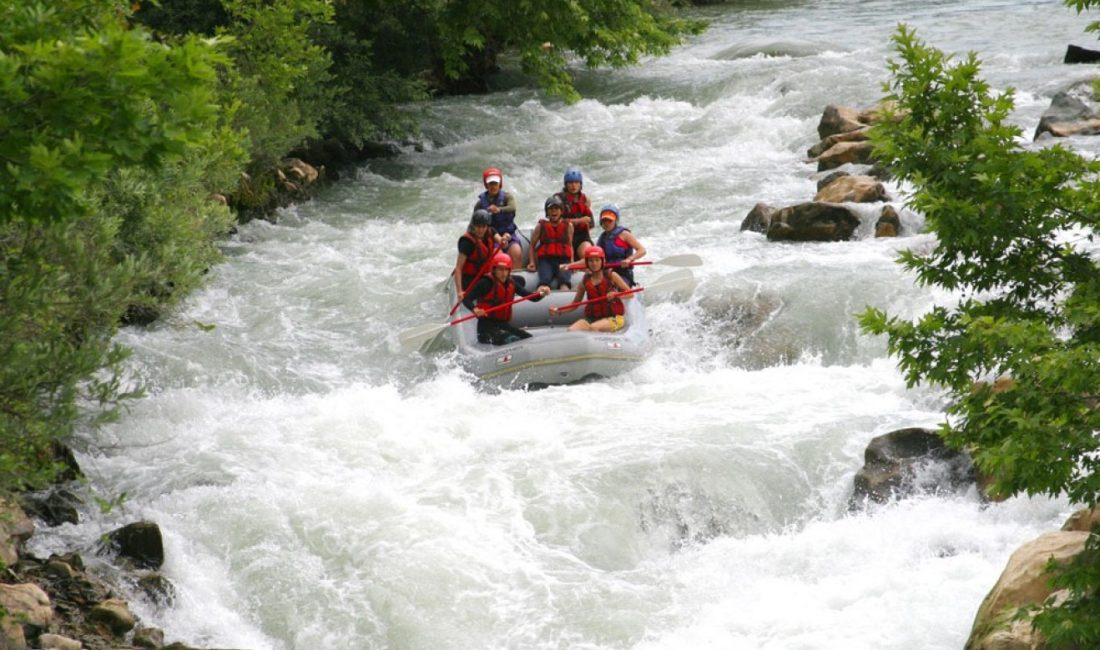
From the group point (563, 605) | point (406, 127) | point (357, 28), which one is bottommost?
point (563, 605)

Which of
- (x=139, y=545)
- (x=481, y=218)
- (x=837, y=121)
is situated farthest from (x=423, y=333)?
(x=837, y=121)

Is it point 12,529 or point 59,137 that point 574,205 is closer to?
point 12,529

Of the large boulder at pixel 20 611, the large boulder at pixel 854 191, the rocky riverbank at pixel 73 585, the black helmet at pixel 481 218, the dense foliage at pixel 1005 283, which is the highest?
the dense foliage at pixel 1005 283

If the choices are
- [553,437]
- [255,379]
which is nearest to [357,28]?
[255,379]

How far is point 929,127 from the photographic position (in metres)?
4.91

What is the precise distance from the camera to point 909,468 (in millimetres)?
7828

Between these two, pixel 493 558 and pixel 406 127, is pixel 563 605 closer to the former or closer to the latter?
pixel 493 558

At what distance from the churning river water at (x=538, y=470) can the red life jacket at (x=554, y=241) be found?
3.15ft

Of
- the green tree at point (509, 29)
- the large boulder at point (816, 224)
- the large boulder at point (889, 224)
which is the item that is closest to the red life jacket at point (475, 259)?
the large boulder at point (816, 224)

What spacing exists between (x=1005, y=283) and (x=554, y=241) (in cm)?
675

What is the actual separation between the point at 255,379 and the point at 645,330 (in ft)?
10.4

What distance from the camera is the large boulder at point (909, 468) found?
7742 millimetres

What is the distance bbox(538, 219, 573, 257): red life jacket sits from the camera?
11.5 m

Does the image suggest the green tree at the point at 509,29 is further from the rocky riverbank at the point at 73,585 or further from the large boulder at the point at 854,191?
the rocky riverbank at the point at 73,585
